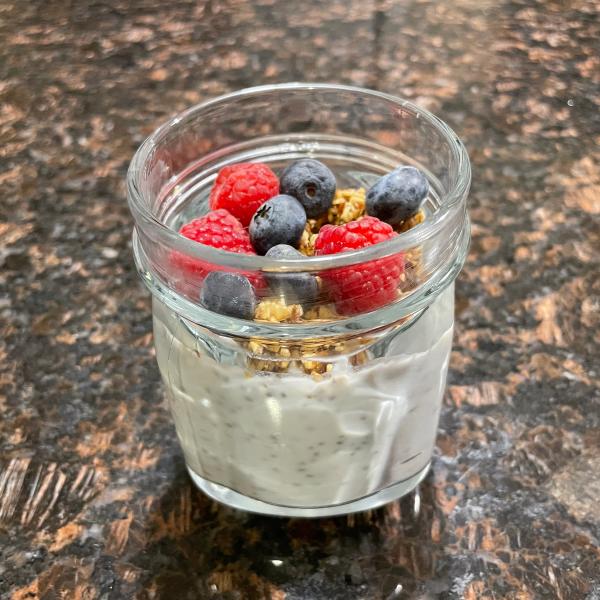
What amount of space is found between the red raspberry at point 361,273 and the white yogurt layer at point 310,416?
0.05m

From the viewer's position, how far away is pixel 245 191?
622 millimetres

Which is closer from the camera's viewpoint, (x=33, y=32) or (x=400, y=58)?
(x=400, y=58)

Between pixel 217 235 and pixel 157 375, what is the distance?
29cm

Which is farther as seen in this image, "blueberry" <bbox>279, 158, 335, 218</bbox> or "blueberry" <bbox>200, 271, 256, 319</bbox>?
"blueberry" <bbox>279, 158, 335, 218</bbox>

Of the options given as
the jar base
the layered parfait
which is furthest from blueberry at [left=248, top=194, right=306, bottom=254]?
the jar base

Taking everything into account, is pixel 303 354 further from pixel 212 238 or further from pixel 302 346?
pixel 212 238

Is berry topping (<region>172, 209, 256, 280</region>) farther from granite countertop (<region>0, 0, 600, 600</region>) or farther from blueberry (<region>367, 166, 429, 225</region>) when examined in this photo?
granite countertop (<region>0, 0, 600, 600</region>)

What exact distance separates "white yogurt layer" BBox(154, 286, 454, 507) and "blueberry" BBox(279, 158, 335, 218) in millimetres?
124

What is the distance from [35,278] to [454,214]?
58 cm

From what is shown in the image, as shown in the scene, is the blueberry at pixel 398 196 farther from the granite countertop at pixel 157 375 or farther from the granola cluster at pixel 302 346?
the granite countertop at pixel 157 375

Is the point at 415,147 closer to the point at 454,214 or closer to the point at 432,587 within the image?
the point at 454,214

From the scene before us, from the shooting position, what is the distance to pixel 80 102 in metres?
1.31

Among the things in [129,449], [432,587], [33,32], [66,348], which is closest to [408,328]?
[432,587]

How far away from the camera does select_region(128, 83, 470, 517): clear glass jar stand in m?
0.53
